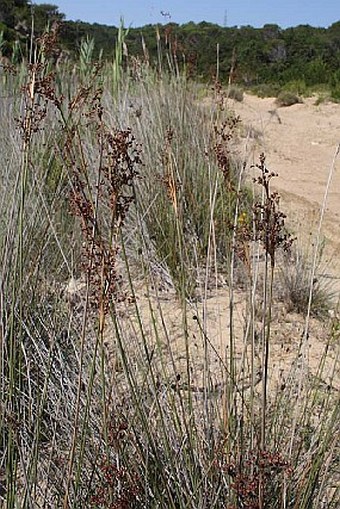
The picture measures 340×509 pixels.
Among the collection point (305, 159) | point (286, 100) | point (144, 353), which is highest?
point (144, 353)

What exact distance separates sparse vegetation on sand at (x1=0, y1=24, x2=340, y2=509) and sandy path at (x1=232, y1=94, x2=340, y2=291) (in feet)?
1.60

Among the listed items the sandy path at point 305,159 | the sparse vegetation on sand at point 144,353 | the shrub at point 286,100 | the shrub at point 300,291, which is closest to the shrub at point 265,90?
the sandy path at point 305,159

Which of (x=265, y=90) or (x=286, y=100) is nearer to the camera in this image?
(x=286, y=100)

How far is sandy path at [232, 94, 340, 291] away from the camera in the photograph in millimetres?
4646

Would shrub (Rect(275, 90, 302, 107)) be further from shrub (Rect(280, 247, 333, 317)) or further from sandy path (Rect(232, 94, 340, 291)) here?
shrub (Rect(280, 247, 333, 317))

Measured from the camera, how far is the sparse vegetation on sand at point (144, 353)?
1168mm

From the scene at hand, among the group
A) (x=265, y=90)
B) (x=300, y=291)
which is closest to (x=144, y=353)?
(x=300, y=291)

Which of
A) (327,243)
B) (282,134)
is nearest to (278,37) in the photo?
(282,134)

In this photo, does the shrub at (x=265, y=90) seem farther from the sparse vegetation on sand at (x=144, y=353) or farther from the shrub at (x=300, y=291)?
the shrub at (x=300, y=291)

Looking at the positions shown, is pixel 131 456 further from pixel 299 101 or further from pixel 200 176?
pixel 299 101

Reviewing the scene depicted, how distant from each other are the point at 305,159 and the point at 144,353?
21.9 ft

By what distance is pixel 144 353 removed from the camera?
1929mm

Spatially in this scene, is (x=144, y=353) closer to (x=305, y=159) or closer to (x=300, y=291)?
(x=300, y=291)

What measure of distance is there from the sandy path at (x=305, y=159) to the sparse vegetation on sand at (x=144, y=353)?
1.60 ft
